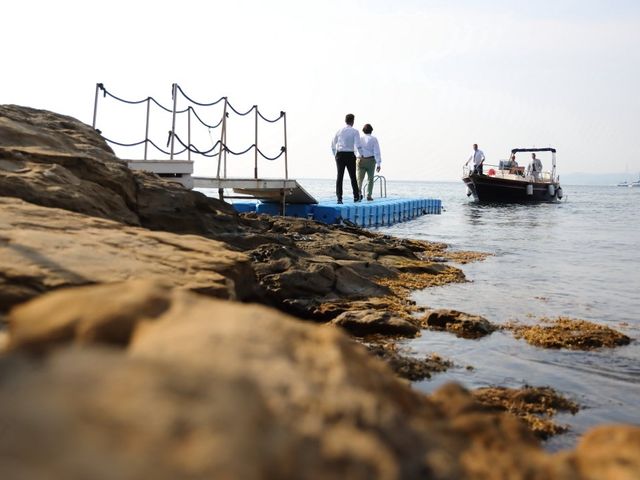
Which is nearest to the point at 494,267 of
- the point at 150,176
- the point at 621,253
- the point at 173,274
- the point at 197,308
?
the point at 621,253

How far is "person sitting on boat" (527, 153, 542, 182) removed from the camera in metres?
33.2

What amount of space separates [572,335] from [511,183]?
1068 inches

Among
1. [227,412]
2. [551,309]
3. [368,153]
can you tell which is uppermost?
[368,153]

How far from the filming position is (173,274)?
411 cm

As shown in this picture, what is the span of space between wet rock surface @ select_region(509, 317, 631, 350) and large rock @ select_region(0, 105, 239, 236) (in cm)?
324

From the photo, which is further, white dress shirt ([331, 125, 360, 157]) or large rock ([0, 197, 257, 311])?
white dress shirt ([331, 125, 360, 157])

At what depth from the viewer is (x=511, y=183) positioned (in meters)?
32.0

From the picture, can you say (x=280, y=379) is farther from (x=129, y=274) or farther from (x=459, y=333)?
(x=459, y=333)

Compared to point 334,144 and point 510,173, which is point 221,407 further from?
point 510,173

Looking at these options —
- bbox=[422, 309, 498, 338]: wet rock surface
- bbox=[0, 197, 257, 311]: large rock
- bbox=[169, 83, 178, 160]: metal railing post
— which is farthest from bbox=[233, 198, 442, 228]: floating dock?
bbox=[0, 197, 257, 311]: large rock

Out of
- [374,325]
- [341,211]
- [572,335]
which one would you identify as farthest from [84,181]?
[341,211]

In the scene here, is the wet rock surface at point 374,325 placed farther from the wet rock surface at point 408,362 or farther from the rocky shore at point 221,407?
the rocky shore at point 221,407

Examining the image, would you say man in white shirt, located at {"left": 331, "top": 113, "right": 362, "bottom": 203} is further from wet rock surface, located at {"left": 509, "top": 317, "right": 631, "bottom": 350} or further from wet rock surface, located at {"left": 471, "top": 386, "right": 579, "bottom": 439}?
wet rock surface, located at {"left": 471, "top": 386, "right": 579, "bottom": 439}

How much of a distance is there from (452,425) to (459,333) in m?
4.13
